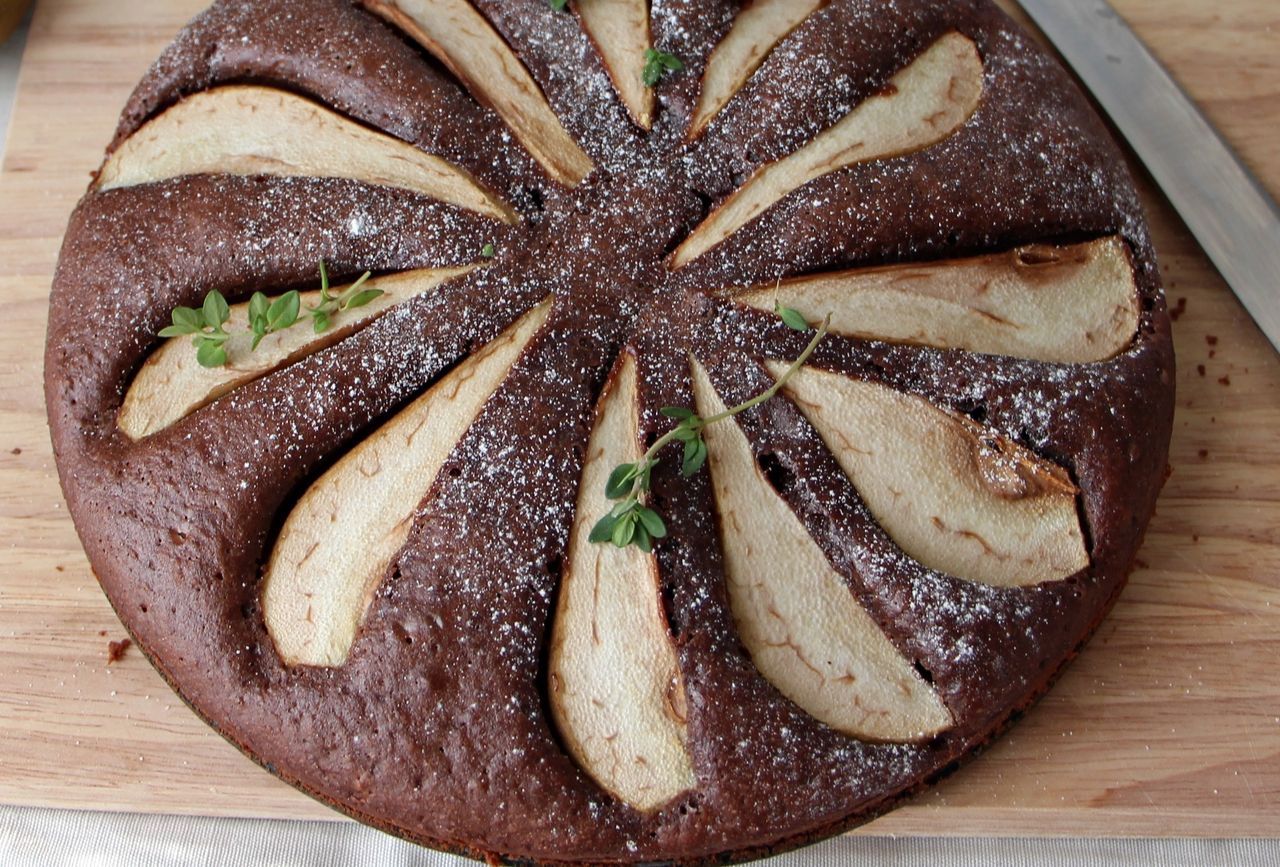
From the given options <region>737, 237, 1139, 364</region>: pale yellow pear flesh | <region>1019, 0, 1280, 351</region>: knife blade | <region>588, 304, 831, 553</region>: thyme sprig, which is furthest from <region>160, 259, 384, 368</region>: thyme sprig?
<region>1019, 0, 1280, 351</region>: knife blade

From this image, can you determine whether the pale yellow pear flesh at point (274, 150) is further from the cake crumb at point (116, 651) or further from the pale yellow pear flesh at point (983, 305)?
the cake crumb at point (116, 651)

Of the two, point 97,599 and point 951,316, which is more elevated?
point 951,316

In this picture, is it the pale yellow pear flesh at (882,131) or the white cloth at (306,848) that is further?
the white cloth at (306,848)

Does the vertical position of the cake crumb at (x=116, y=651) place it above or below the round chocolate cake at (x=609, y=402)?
below

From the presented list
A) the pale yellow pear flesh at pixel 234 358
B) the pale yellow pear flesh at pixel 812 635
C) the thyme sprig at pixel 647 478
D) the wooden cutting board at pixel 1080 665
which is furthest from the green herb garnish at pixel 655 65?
the wooden cutting board at pixel 1080 665

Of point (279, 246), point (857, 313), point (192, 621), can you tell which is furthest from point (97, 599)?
point (857, 313)

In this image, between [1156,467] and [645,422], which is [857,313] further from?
[1156,467]

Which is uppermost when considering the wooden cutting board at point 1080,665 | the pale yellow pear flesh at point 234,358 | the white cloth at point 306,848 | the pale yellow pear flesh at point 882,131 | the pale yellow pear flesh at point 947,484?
the pale yellow pear flesh at point 882,131
